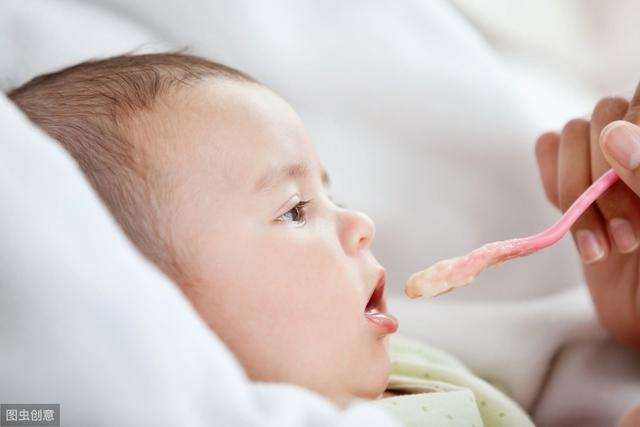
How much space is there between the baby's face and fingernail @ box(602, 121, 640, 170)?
0.92ft

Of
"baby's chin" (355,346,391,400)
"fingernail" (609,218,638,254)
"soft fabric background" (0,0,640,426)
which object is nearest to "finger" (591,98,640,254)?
"fingernail" (609,218,638,254)

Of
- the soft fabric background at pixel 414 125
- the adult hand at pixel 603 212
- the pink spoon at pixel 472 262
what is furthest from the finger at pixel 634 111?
the soft fabric background at pixel 414 125

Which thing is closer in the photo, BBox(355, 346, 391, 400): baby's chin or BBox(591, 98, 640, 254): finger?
BBox(355, 346, 391, 400): baby's chin

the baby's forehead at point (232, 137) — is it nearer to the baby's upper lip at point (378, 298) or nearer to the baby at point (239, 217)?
the baby at point (239, 217)

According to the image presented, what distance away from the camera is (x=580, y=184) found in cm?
114

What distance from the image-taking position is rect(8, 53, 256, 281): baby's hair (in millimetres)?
842

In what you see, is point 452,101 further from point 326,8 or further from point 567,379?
point 567,379

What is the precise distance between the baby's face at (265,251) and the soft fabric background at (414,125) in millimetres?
408

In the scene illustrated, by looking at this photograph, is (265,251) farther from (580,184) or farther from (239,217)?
(580,184)

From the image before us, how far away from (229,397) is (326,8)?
2.91 ft

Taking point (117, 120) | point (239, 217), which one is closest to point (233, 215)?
point (239, 217)

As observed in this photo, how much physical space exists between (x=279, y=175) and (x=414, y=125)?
52cm

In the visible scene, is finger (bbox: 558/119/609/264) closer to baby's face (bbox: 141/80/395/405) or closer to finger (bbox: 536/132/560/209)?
finger (bbox: 536/132/560/209)

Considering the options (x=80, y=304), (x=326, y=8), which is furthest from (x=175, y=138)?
(x=326, y=8)
